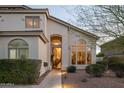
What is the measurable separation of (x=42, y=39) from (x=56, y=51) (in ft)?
36.3

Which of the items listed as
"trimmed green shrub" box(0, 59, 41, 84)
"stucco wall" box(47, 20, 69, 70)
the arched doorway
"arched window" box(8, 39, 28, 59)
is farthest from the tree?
the arched doorway

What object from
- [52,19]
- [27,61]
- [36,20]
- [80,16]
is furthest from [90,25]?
[52,19]

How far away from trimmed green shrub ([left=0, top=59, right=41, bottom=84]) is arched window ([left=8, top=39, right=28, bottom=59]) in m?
4.55

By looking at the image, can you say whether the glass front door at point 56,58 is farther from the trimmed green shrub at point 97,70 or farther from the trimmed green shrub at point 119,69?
the trimmed green shrub at point 119,69

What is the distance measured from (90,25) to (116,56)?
1770 cm

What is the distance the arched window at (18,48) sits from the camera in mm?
26641

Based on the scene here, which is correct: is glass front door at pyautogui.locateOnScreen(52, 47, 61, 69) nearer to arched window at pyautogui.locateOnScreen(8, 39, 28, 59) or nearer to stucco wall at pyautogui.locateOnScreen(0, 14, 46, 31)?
stucco wall at pyautogui.locateOnScreen(0, 14, 46, 31)

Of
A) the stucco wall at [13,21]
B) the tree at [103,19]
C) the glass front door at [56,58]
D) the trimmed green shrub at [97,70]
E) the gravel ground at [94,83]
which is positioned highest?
the stucco wall at [13,21]

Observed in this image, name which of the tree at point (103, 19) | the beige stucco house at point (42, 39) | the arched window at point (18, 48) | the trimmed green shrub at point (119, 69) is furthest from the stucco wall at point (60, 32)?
the tree at point (103, 19)

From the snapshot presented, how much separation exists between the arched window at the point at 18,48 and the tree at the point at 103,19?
6.10 metres

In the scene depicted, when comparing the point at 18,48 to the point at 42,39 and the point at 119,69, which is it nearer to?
the point at 42,39

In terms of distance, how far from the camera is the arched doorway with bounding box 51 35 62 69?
38844 mm

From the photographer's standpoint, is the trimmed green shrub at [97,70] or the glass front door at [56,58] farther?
the glass front door at [56,58]
